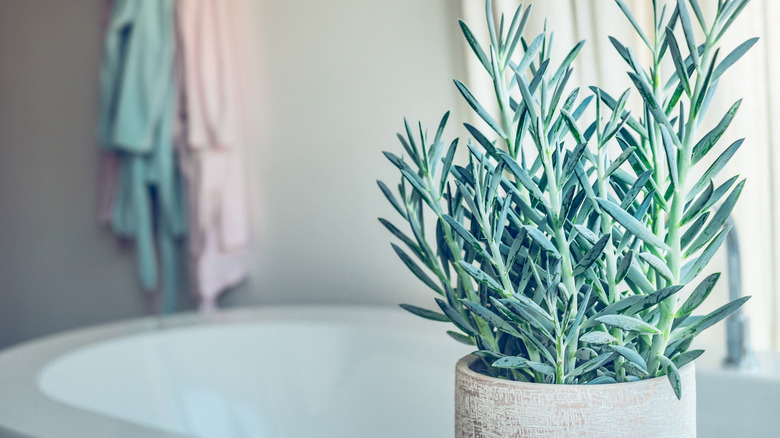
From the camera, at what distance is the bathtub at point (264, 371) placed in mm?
1273

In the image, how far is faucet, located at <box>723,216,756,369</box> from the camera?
3.10 ft

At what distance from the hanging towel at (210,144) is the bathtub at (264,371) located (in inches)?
10.7

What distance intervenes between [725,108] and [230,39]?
1.31 meters

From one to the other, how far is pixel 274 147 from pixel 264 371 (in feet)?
2.13

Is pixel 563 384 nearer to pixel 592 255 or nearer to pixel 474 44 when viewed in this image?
pixel 592 255

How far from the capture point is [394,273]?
1652 millimetres

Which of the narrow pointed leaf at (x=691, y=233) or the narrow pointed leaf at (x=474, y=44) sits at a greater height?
the narrow pointed leaf at (x=474, y=44)

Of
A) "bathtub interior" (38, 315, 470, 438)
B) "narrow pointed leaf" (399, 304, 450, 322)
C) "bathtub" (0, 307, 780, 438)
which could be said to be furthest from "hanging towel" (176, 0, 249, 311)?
"narrow pointed leaf" (399, 304, 450, 322)

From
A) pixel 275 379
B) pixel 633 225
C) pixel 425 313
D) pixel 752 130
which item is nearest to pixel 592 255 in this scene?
pixel 633 225

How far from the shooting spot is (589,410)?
317 millimetres

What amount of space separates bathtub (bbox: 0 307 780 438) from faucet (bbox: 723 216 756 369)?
15.0 inches

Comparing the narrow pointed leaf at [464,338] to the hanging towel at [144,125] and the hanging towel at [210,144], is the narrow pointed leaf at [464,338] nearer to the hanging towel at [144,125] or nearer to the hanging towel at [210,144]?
the hanging towel at [210,144]

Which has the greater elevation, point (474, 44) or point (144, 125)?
point (144, 125)

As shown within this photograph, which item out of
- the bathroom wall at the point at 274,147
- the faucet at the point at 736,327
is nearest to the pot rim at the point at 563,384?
the faucet at the point at 736,327
